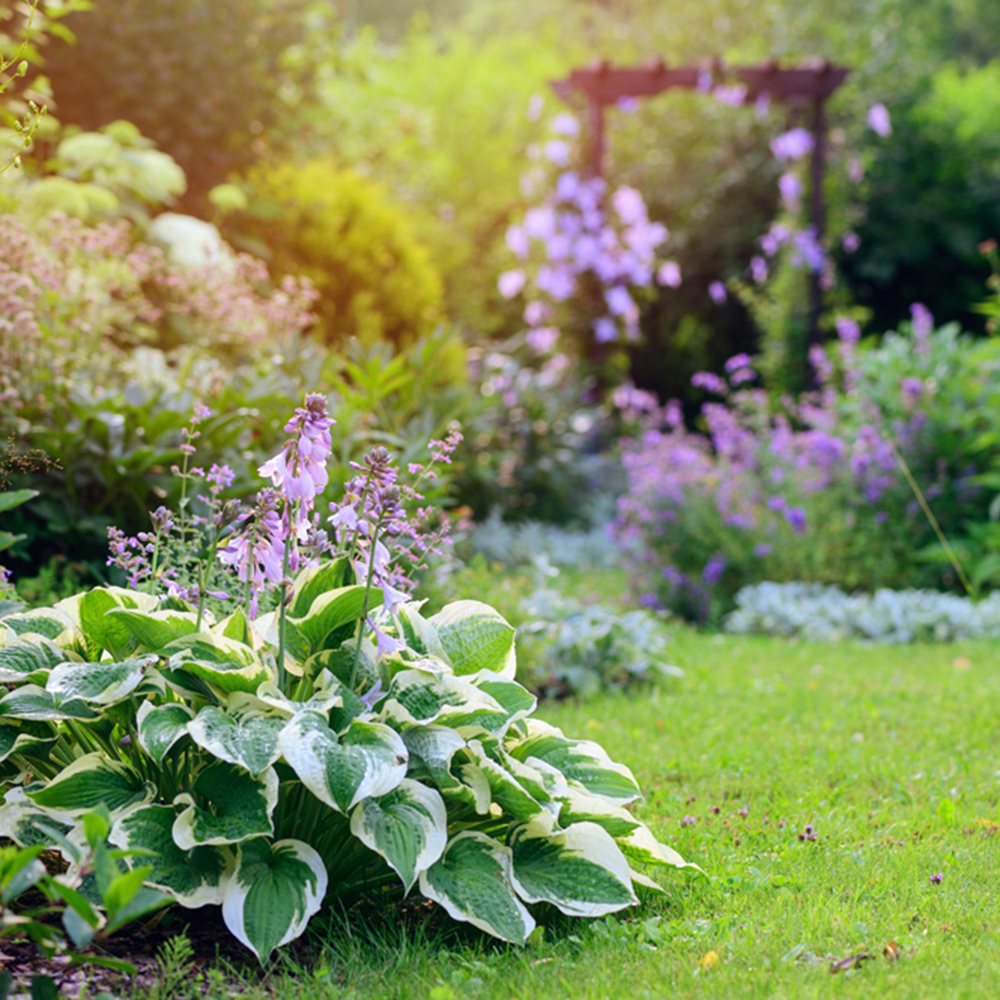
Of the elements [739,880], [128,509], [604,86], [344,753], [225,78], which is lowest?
[128,509]

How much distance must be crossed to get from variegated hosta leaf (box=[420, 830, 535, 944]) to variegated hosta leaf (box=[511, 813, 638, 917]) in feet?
0.12

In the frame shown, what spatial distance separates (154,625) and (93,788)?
33 centimetres

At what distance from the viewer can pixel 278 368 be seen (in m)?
4.74

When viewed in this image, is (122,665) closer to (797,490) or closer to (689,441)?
(797,490)

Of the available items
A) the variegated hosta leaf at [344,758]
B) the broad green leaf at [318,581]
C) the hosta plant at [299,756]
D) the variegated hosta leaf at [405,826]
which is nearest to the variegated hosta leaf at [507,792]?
the hosta plant at [299,756]

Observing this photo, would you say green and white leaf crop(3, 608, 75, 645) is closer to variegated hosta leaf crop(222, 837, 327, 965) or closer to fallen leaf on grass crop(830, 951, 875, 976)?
variegated hosta leaf crop(222, 837, 327, 965)

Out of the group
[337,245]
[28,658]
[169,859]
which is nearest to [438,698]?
[169,859]

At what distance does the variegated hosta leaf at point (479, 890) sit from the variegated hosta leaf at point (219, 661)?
498 mm

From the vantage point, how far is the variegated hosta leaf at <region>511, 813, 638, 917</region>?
2168 millimetres

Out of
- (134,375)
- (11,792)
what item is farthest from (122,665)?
(134,375)

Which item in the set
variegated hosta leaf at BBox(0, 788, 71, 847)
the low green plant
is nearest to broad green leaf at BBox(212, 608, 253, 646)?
variegated hosta leaf at BBox(0, 788, 71, 847)

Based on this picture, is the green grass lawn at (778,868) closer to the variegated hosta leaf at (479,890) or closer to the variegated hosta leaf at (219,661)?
the variegated hosta leaf at (479,890)

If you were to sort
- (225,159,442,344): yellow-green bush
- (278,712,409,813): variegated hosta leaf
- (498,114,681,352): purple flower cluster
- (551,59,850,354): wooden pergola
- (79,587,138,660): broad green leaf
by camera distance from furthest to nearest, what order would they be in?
(498,114,681,352): purple flower cluster, (551,59,850,354): wooden pergola, (225,159,442,344): yellow-green bush, (79,587,138,660): broad green leaf, (278,712,409,813): variegated hosta leaf

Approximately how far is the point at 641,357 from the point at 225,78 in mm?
5182
